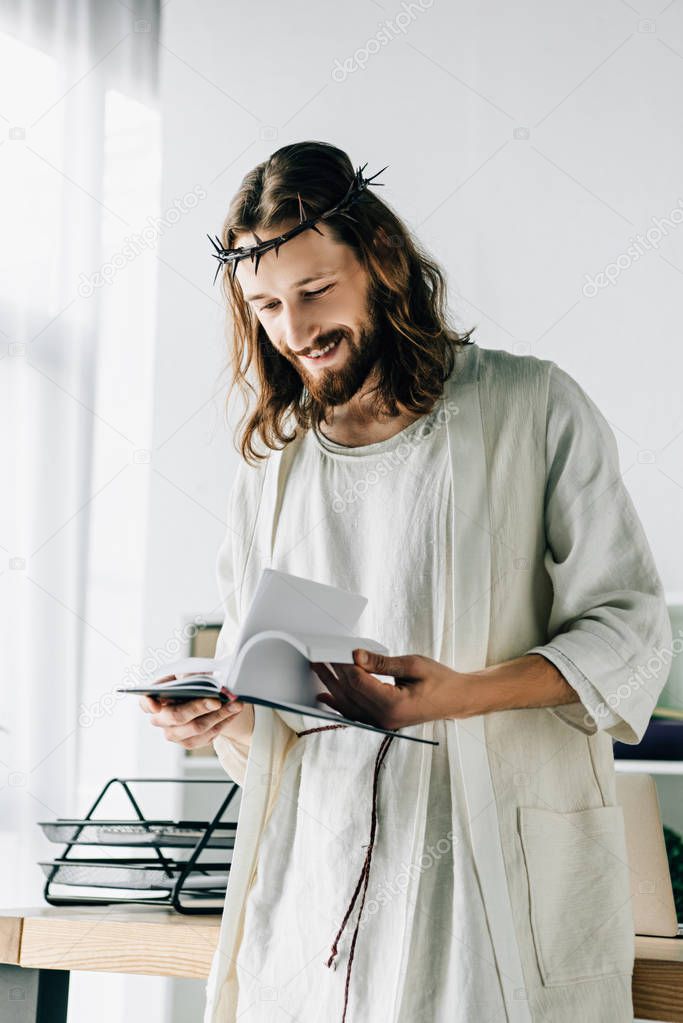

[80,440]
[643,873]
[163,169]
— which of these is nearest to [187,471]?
[80,440]

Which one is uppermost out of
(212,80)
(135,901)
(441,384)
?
(212,80)

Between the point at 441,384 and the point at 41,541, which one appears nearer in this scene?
the point at 441,384

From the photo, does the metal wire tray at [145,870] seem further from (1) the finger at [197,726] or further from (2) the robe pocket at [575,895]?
(2) the robe pocket at [575,895]

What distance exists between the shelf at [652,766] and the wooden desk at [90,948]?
3.70 feet

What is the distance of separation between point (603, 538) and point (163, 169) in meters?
2.46

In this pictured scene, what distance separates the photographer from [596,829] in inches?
40.1

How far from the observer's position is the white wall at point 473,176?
2.68 metres

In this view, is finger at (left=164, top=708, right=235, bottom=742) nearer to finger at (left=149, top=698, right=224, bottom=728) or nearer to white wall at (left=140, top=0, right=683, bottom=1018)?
finger at (left=149, top=698, right=224, bottom=728)

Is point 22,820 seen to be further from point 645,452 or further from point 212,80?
point 212,80

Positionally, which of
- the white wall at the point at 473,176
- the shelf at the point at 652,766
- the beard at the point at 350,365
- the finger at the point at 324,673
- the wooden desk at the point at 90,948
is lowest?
the wooden desk at the point at 90,948

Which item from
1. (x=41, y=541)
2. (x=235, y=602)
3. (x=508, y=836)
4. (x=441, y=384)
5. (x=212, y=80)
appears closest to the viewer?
(x=508, y=836)

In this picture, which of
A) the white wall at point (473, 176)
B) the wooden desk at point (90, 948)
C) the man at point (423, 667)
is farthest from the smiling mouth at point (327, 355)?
the white wall at point (473, 176)

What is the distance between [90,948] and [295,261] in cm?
83

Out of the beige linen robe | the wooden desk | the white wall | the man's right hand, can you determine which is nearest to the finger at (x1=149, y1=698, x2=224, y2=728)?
the man's right hand
